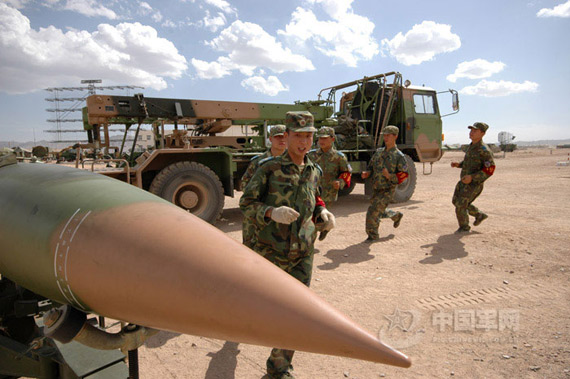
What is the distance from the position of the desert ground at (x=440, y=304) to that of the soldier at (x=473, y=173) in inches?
12.6

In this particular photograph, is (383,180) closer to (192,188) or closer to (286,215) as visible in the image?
(192,188)

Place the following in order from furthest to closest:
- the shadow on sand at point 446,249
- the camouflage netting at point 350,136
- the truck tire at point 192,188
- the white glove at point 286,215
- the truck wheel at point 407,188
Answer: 1. the camouflage netting at point 350,136
2. the truck wheel at point 407,188
3. the truck tire at point 192,188
4. the shadow on sand at point 446,249
5. the white glove at point 286,215

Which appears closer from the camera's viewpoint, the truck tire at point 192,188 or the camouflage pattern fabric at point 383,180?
the camouflage pattern fabric at point 383,180

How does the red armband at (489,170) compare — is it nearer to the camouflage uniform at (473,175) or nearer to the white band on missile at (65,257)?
the camouflage uniform at (473,175)

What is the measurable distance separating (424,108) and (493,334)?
7226 millimetres

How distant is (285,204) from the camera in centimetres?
225

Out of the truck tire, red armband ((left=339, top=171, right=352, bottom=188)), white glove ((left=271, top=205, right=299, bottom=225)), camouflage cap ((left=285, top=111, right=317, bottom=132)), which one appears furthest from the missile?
the truck tire

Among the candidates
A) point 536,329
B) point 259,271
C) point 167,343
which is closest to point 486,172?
point 536,329

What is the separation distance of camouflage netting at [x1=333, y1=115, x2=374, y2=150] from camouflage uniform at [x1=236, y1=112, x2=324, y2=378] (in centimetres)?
668

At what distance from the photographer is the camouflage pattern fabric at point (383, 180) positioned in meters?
4.99

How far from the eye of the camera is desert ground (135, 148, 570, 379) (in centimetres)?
240

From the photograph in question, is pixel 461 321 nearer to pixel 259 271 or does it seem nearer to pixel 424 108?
pixel 259 271

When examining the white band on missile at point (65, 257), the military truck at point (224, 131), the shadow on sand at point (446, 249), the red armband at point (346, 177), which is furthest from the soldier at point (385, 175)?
the white band on missile at point (65, 257)

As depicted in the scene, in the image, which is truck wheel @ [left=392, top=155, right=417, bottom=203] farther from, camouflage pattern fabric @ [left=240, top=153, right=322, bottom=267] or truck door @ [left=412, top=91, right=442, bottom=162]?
camouflage pattern fabric @ [left=240, top=153, right=322, bottom=267]
